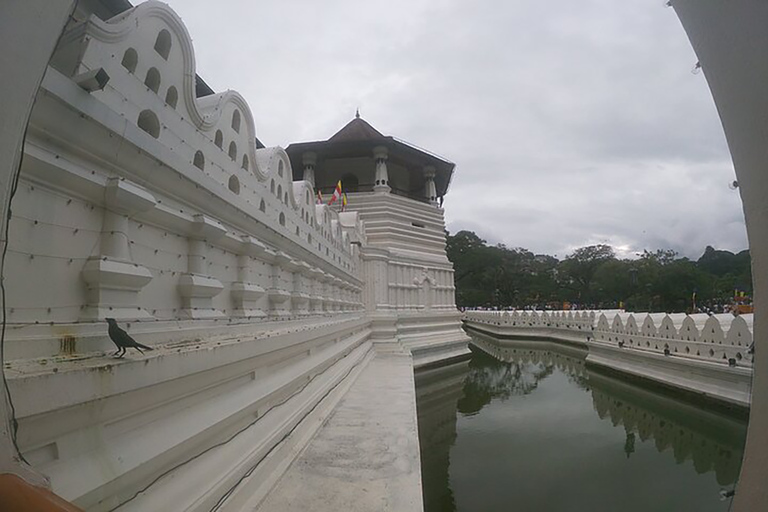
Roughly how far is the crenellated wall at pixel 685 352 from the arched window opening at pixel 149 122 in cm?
567

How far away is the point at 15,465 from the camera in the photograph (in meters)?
1.24

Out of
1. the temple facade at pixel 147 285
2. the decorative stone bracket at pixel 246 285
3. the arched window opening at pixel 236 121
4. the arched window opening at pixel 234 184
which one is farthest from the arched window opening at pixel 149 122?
the arched window opening at pixel 236 121

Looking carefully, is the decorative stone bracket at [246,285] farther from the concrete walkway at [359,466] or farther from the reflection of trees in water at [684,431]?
the reflection of trees in water at [684,431]

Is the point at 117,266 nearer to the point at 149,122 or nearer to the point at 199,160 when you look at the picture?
the point at 149,122

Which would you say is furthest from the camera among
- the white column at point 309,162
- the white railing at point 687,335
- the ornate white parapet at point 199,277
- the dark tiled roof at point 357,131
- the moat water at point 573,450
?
the dark tiled roof at point 357,131

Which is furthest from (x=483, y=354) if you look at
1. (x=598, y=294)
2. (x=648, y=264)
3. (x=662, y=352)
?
(x=598, y=294)

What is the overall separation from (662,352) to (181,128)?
44.2ft

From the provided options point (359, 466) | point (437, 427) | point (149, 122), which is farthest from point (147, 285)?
point (437, 427)

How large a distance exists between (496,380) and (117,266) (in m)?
13.8

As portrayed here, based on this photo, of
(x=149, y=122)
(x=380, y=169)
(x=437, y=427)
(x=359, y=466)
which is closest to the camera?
(x=149, y=122)

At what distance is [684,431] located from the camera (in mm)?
8172

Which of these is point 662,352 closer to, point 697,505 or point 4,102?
point 697,505

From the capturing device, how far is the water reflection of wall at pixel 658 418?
22.7 feet

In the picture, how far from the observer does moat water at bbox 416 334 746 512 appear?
5449 mm
